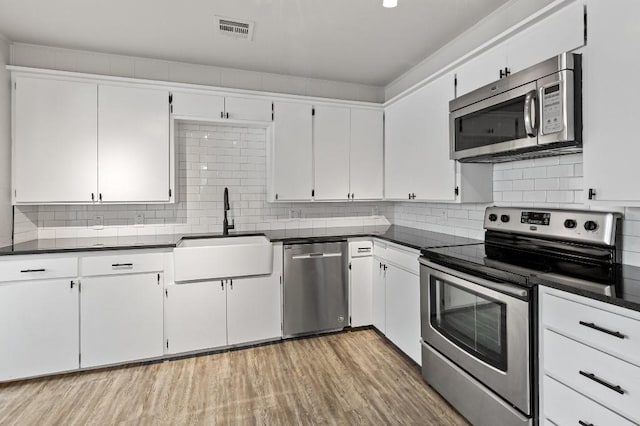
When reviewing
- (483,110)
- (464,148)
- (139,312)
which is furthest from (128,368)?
(483,110)

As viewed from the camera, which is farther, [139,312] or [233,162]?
[233,162]

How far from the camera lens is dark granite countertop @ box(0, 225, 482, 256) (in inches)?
99.0

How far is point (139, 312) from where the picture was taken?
2.68 metres

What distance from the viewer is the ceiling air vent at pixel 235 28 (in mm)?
2570

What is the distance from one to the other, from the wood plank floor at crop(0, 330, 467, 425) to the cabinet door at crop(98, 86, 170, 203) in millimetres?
1435

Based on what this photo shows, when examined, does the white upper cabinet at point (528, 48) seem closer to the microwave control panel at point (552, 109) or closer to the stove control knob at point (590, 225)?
the microwave control panel at point (552, 109)

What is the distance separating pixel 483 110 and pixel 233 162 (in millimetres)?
2343

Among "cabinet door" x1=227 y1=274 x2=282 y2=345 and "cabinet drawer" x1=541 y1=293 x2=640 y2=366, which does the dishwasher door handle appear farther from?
"cabinet drawer" x1=541 y1=293 x2=640 y2=366

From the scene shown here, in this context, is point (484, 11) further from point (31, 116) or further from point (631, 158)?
point (31, 116)

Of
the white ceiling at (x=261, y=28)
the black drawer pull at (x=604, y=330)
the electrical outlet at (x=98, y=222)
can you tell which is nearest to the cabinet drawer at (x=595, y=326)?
the black drawer pull at (x=604, y=330)

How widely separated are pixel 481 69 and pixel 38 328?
3.60m

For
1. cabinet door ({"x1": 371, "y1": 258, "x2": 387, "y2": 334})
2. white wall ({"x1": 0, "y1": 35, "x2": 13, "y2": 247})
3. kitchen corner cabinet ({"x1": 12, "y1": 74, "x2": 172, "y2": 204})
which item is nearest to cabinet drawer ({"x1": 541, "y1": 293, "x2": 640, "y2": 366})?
cabinet door ({"x1": 371, "y1": 258, "x2": 387, "y2": 334})

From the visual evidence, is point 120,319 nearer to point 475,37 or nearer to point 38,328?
point 38,328

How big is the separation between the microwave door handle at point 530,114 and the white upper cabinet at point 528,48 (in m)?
0.24
